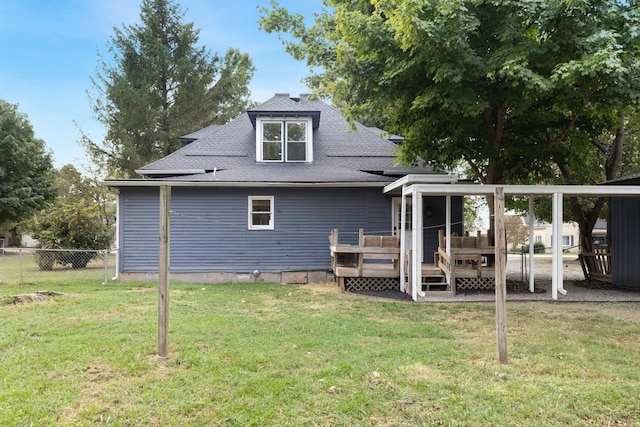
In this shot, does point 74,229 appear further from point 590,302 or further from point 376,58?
point 590,302

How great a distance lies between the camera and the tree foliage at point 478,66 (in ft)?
22.5

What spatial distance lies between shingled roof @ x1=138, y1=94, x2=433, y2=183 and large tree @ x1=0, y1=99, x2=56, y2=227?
1223 centimetres

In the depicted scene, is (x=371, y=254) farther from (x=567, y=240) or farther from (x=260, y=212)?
(x=567, y=240)

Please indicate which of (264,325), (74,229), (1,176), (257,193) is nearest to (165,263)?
Result: (264,325)

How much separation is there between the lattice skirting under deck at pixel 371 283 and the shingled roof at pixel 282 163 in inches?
107

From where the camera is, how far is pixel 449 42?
7016 mm

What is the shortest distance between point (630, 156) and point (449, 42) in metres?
11.5

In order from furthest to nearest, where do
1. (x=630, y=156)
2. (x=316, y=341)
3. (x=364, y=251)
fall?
(x=630, y=156), (x=364, y=251), (x=316, y=341)

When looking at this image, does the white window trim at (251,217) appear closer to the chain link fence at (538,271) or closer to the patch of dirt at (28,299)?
the patch of dirt at (28,299)

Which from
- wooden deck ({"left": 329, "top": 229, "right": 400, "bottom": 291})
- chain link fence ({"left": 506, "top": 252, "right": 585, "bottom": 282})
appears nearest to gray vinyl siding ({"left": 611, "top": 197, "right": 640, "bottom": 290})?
chain link fence ({"left": 506, "top": 252, "right": 585, "bottom": 282})

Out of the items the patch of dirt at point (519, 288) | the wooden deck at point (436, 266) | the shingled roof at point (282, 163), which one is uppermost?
the shingled roof at point (282, 163)

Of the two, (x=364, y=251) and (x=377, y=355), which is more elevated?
(x=364, y=251)

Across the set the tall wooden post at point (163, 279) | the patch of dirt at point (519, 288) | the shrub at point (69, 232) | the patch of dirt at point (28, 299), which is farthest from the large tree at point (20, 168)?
the patch of dirt at point (519, 288)

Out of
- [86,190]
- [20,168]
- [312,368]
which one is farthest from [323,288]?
[86,190]
